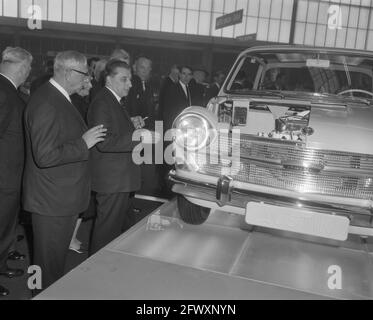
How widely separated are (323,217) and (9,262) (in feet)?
7.72

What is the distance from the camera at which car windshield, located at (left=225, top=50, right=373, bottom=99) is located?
392cm

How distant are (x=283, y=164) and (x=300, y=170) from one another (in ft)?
0.36

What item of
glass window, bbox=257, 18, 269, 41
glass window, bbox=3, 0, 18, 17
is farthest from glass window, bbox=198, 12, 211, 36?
glass window, bbox=3, 0, 18, 17

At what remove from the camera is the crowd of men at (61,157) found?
7.91 ft

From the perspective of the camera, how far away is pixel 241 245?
3.19 m

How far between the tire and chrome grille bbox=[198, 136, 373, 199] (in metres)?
0.54

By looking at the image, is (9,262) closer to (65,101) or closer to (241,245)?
(65,101)

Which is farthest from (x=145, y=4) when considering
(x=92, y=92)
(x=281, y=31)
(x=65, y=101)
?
(x=65, y=101)

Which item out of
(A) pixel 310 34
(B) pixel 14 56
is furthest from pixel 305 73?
(A) pixel 310 34

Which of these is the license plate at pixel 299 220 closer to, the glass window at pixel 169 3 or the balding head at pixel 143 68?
the balding head at pixel 143 68

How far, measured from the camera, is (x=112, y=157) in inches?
117

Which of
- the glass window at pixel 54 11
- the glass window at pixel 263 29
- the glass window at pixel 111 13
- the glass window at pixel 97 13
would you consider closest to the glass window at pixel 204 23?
the glass window at pixel 263 29

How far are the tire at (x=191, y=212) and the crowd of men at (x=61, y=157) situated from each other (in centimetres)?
38

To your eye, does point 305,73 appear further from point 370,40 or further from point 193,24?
point 370,40
